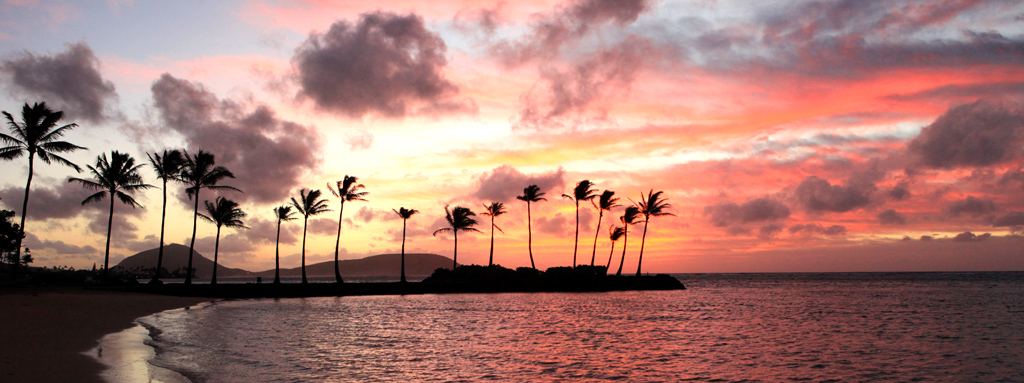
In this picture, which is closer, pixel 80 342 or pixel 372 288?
pixel 80 342

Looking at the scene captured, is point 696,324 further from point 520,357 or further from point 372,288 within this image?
point 372,288

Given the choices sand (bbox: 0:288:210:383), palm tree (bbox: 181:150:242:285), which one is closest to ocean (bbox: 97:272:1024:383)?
sand (bbox: 0:288:210:383)

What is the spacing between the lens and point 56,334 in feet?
66.1

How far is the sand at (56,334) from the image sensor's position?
527 inches

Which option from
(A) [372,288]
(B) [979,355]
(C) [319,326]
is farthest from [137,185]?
(B) [979,355]

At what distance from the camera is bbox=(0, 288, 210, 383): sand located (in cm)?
1339

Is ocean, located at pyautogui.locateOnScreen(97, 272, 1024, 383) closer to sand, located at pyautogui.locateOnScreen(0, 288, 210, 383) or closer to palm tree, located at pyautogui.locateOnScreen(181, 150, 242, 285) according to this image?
sand, located at pyautogui.locateOnScreen(0, 288, 210, 383)

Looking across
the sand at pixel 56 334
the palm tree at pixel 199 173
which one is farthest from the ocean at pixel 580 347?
the palm tree at pixel 199 173

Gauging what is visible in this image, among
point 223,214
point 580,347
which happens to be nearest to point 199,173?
point 223,214

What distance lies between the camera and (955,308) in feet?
162

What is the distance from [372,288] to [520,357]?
5711 cm

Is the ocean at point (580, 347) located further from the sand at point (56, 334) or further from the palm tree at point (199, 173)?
the palm tree at point (199, 173)

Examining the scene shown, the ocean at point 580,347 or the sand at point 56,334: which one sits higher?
the sand at point 56,334

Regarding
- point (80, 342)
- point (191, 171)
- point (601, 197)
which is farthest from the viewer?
point (601, 197)
